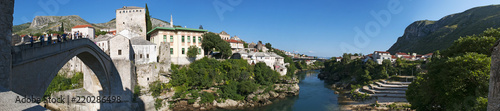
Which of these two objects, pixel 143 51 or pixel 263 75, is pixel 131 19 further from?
pixel 263 75

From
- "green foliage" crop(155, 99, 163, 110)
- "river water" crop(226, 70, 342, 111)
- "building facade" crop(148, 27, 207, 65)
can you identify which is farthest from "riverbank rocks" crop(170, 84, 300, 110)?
"building facade" crop(148, 27, 207, 65)

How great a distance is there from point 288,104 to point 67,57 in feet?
74.9

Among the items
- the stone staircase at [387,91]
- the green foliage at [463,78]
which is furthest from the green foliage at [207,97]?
the stone staircase at [387,91]

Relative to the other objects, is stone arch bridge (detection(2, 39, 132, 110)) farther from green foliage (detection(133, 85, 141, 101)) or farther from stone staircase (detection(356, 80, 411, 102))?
stone staircase (detection(356, 80, 411, 102))

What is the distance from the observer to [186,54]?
89.0 feet

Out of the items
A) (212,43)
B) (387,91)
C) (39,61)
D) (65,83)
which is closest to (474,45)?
(387,91)

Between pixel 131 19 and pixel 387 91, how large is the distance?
3739 centimetres

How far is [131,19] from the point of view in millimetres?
30219

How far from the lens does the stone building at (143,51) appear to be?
22127 millimetres

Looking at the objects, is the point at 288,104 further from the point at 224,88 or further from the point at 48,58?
the point at 48,58

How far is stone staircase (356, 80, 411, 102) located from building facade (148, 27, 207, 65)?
955 inches

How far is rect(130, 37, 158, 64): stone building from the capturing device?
22.1 meters

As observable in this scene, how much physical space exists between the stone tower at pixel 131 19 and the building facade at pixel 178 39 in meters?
4.14

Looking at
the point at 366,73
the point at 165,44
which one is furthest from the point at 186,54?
the point at 366,73
